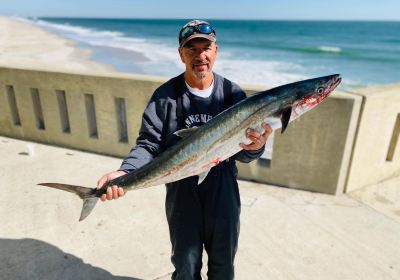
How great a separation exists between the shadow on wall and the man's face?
1.90m

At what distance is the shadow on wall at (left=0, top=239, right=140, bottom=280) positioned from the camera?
3066 mm

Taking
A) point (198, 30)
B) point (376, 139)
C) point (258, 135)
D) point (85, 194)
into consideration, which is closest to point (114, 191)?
point (85, 194)

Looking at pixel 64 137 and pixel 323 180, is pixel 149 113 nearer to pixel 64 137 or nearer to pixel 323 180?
pixel 323 180

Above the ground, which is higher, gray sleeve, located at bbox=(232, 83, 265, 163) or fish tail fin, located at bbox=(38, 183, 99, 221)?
gray sleeve, located at bbox=(232, 83, 265, 163)

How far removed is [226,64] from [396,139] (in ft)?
63.6

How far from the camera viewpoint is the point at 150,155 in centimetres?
247

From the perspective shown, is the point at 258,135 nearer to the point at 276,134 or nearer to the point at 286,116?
the point at 286,116

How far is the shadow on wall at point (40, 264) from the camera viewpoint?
3066mm

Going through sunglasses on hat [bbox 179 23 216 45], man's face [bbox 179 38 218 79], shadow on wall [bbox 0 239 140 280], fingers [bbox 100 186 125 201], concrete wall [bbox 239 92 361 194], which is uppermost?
sunglasses on hat [bbox 179 23 216 45]

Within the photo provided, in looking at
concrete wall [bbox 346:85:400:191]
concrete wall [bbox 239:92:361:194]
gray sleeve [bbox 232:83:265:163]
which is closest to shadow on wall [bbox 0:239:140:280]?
gray sleeve [bbox 232:83:265:163]

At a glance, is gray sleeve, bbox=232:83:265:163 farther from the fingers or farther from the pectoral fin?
the fingers

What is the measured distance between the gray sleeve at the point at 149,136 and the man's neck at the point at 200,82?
8.6 inches

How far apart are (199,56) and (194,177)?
2.64 ft

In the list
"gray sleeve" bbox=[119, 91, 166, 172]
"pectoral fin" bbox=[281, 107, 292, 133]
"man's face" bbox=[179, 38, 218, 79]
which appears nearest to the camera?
"pectoral fin" bbox=[281, 107, 292, 133]
